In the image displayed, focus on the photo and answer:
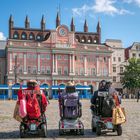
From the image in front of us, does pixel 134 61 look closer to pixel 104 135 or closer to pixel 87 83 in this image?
pixel 87 83

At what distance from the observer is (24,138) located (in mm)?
10586

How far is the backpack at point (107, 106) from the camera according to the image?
11414mm

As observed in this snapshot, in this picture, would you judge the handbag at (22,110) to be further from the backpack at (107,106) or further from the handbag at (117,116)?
the handbag at (117,116)

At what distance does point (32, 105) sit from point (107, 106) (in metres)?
2.35

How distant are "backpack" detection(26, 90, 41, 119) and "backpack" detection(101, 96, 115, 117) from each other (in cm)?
205

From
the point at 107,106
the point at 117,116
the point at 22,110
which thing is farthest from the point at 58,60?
the point at 22,110

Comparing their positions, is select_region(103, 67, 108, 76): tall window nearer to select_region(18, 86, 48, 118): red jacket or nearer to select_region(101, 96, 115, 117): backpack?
select_region(101, 96, 115, 117): backpack

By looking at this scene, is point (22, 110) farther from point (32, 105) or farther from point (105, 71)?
point (105, 71)

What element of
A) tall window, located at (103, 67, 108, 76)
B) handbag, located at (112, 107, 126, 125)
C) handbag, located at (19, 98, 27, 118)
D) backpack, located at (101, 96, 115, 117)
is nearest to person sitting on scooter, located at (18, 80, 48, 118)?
handbag, located at (19, 98, 27, 118)

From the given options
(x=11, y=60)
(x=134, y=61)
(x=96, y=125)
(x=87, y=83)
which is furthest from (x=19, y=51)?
(x=96, y=125)

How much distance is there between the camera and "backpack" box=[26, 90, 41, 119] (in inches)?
420

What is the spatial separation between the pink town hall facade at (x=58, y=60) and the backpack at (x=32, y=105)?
6994 centimetres

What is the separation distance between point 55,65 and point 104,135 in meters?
74.4

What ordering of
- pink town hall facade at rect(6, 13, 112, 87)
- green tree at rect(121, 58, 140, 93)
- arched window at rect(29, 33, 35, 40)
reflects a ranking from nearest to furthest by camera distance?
green tree at rect(121, 58, 140, 93) → pink town hall facade at rect(6, 13, 112, 87) → arched window at rect(29, 33, 35, 40)
